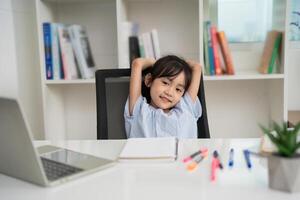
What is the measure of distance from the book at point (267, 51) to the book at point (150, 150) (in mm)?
1169

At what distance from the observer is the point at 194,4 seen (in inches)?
85.7

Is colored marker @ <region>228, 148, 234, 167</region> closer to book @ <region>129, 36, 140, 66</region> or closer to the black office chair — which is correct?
the black office chair

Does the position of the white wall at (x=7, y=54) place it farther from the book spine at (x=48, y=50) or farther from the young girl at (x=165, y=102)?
the young girl at (x=165, y=102)

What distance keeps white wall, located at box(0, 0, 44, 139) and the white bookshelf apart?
0.36 feet

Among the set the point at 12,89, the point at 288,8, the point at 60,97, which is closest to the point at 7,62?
the point at 12,89

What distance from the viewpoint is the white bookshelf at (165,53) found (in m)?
2.19

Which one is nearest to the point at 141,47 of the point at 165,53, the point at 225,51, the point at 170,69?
the point at 165,53

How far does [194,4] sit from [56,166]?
161 centimetres

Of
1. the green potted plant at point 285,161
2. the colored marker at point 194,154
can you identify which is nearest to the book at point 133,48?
the colored marker at point 194,154

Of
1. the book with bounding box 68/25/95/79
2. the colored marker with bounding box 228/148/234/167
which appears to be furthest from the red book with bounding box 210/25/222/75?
the colored marker with bounding box 228/148/234/167

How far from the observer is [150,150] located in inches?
38.3

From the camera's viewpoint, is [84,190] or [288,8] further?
[288,8]

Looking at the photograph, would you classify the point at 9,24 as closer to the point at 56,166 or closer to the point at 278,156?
the point at 56,166

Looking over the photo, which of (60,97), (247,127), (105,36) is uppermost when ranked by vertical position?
(105,36)
